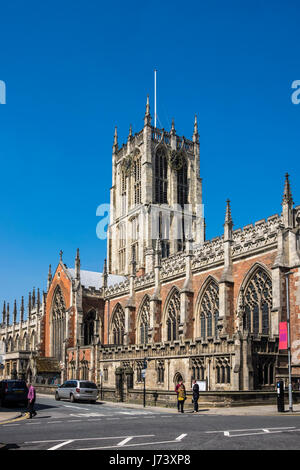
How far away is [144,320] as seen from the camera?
54031 millimetres

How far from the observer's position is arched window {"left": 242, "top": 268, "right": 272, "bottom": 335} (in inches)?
1451

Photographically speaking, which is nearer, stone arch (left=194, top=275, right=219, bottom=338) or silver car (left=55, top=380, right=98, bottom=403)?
silver car (left=55, top=380, right=98, bottom=403)

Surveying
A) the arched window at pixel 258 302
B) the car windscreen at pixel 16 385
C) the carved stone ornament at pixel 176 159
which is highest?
the carved stone ornament at pixel 176 159

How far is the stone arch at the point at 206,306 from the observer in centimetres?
4254

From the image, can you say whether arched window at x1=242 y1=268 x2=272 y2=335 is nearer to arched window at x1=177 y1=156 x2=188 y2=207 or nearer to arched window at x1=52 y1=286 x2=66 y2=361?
arched window at x1=52 y1=286 x2=66 y2=361

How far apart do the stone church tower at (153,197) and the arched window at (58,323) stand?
44.1 ft

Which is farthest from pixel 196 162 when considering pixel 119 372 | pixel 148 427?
pixel 148 427

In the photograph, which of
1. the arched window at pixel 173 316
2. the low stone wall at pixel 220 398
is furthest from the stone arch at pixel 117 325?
the low stone wall at pixel 220 398

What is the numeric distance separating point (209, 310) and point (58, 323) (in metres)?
26.3

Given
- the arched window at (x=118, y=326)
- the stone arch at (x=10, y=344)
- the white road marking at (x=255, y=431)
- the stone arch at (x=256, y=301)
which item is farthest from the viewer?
the stone arch at (x=10, y=344)

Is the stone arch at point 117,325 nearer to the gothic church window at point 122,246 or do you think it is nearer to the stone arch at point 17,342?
the gothic church window at point 122,246

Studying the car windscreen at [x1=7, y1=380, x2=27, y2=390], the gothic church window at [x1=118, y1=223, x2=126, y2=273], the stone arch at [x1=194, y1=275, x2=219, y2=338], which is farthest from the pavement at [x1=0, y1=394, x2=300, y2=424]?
the gothic church window at [x1=118, y1=223, x2=126, y2=273]

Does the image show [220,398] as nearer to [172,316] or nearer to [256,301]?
[256,301]

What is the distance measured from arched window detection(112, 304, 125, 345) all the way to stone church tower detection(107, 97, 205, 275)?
15.0 metres
